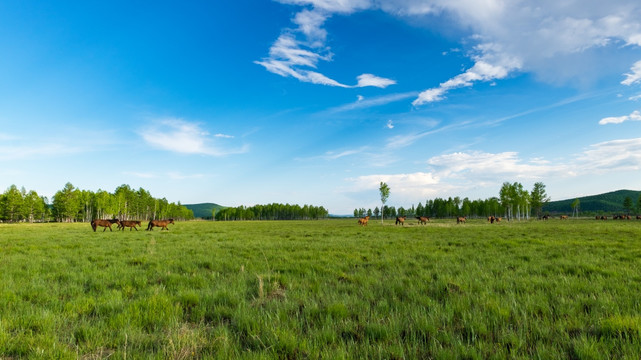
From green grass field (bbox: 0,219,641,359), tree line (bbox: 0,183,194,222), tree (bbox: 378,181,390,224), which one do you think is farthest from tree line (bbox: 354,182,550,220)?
tree line (bbox: 0,183,194,222)

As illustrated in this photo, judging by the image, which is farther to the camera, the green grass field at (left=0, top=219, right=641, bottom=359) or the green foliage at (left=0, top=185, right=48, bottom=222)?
the green foliage at (left=0, top=185, right=48, bottom=222)

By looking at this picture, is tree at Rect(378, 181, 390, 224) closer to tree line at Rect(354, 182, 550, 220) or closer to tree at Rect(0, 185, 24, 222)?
tree line at Rect(354, 182, 550, 220)

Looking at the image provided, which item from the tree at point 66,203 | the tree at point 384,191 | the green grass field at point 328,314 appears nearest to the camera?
the green grass field at point 328,314

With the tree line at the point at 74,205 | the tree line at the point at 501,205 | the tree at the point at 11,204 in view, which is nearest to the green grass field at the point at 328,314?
the tree line at the point at 501,205

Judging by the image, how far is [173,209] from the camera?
160125 millimetres

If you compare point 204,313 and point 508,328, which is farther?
point 204,313

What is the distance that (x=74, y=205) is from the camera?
102 meters

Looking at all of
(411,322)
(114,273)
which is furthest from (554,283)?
(114,273)

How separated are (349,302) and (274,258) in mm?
6742

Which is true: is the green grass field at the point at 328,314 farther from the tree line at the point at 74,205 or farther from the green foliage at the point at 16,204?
the green foliage at the point at 16,204

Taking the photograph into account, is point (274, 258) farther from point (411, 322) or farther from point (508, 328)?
point (508, 328)

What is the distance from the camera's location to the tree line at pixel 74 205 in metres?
95.2

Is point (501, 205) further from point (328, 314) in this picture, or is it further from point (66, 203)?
point (66, 203)

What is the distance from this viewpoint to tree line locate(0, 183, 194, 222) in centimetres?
9525
